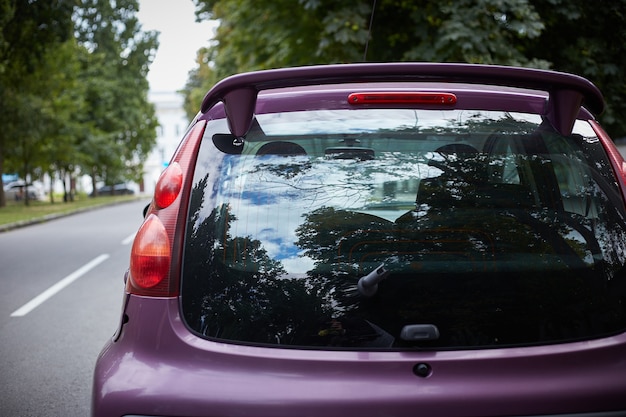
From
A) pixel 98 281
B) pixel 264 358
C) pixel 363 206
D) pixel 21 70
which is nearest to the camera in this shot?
pixel 264 358

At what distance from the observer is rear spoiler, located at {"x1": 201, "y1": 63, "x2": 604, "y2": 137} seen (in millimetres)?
2221

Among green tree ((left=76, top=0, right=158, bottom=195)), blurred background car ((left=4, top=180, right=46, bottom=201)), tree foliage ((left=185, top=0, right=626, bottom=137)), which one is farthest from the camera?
blurred background car ((left=4, top=180, right=46, bottom=201))

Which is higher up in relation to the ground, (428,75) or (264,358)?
(428,75)

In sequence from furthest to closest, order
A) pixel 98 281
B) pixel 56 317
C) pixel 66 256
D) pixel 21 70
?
pixel 21 70, pixel 66 256, pixel 98 281, pixel 56 317

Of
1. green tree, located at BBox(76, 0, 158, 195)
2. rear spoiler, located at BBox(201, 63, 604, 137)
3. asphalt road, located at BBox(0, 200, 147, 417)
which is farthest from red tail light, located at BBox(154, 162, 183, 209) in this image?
green tree, located at BBox(76, 0, 158, 195)

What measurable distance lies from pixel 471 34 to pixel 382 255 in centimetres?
917

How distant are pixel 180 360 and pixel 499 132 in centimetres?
114

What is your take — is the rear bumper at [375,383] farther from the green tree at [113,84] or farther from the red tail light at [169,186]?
the green tree at [113,84]

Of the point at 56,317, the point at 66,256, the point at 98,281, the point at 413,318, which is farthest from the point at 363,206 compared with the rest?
the point at 66,256

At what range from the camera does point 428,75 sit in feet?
7.47

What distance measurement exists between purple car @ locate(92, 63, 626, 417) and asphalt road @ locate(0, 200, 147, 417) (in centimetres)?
245

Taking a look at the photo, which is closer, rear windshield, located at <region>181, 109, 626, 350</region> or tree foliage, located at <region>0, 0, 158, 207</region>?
rear windshield, located at <region>181, 109, 626, 350</region>

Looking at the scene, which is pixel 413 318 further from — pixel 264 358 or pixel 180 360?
pixel 180 360

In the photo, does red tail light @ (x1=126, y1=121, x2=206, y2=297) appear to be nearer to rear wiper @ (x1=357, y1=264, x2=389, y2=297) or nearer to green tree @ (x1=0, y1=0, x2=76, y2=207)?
rear wiper @ (x1=357, y1=264, x2=389, y2=297)
